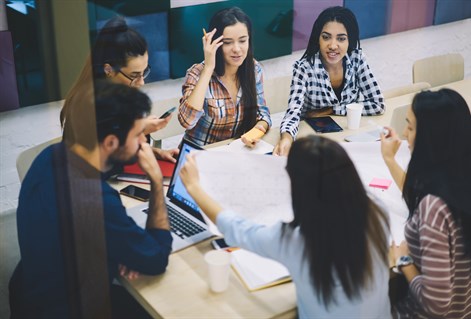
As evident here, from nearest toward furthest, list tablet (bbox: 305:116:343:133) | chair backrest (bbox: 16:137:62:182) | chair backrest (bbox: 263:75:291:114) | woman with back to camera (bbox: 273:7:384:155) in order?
chair backrest (bbox: 16:137:62:182), tablet (bbox: 305:116:343:133), woman with back to camera (bbox: 273:7:384:155), chair backrest (bbox: 263:75:291:114)

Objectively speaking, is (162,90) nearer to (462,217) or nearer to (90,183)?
(90,183)

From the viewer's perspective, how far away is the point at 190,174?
1.84 m

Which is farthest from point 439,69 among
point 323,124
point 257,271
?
point 257,271

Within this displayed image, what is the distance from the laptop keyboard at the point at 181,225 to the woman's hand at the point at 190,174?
0.52ft

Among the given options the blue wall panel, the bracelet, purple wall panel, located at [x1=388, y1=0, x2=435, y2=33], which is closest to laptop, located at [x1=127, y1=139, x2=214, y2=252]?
the bracelet

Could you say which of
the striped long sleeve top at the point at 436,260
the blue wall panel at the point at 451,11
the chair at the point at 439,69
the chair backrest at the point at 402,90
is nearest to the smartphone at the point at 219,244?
the striped long sleeve top at the point at 436,260

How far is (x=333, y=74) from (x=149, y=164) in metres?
1.19

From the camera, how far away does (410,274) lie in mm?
1790

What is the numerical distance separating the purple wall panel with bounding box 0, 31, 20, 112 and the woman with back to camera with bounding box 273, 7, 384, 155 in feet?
3.62

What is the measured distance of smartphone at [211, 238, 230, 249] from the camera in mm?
1880

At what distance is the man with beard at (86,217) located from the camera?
168cm

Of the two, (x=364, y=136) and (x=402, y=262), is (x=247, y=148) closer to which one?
(x=364, y=136)

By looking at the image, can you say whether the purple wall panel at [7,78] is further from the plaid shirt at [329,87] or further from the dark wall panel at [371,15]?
the dark wall panel at [371,15]

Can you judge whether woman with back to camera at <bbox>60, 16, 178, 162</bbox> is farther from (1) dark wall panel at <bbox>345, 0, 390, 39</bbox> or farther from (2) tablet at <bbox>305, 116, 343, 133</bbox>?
(1) dark wall panel at <bbox>345, 0, 390, 39</bbox>
